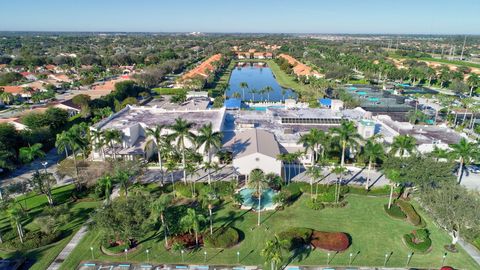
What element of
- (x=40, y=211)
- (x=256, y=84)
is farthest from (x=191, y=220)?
(x=256, y=84)

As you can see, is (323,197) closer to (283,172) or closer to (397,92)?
(283,172)

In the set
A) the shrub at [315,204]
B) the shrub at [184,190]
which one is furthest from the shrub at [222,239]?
the shrub at [315,204]

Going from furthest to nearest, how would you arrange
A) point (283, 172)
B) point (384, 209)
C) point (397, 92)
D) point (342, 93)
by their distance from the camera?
point (397, 92) < point (342, 93) < point (283, 172) < point (384, 209)

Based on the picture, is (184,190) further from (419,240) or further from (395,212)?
(419,240)

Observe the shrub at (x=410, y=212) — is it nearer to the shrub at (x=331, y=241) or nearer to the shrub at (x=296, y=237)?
the shrub at (x=331, y=241)

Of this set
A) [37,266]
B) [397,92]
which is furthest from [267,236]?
[397,92]

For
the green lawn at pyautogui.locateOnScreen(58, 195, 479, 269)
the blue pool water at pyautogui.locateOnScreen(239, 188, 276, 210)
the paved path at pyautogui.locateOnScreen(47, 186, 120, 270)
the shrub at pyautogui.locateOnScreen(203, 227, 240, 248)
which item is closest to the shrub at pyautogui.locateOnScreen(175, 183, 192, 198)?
the green lawn at pyautogui.locateOnScreen(58, 195, 479, 269)
